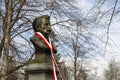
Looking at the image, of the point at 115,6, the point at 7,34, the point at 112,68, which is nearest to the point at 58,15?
the point at 7,34

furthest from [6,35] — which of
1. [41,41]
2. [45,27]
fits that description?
[41,41]

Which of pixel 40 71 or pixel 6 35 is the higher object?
pixel 6 35

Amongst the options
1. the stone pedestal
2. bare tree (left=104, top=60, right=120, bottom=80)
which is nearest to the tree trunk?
Answer: the stone pedestal

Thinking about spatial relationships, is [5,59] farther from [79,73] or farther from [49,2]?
[79,73]

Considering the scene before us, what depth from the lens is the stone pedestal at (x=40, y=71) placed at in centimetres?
717

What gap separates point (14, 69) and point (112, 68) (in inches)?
1683

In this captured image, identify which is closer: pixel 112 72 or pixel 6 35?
pixel 6 35

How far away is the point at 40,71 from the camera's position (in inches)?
284

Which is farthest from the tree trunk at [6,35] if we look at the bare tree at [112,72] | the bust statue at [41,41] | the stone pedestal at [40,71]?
the bare tree at [112,72]

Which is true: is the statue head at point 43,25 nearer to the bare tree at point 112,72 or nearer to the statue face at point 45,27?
the statue face at point 45,27

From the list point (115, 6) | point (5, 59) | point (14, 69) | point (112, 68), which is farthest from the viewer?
point (112, 68)

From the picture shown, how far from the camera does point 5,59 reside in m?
14.6

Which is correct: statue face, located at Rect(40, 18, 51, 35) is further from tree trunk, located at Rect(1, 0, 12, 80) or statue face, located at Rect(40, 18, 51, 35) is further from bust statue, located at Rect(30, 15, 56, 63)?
tree trunk, located at Rect(1, 0, 12, 80)

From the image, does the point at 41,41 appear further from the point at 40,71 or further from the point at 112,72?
the point at 112,72
